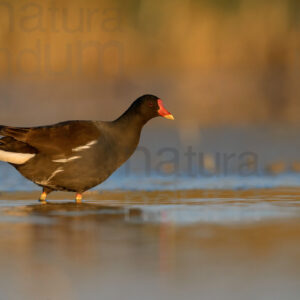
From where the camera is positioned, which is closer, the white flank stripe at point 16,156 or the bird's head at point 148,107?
the white flank stripe at point 16,156

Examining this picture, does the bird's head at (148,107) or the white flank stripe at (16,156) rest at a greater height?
the bird's head at (148,107)

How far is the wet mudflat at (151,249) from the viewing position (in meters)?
5.09

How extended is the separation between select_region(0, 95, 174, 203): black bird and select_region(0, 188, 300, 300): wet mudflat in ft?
1.23

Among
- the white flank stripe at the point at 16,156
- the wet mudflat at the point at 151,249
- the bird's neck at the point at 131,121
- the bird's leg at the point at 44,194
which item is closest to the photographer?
the wet mudflat at the point at 151,249

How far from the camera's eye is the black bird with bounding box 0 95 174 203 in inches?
402

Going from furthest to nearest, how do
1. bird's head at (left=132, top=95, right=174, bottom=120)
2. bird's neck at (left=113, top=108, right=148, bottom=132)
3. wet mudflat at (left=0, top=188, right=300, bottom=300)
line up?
bird's head at (left=132, top=95, right=174, bottom=120), bird's neck at (left=113, top=108, right=148, bottom=132), wet mudflat at (left=0, top=188, right=300, bottom=300)

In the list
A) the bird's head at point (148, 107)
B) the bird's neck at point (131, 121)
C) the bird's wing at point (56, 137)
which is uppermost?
the bird's head at point (148, 107)

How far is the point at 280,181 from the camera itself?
12.8m

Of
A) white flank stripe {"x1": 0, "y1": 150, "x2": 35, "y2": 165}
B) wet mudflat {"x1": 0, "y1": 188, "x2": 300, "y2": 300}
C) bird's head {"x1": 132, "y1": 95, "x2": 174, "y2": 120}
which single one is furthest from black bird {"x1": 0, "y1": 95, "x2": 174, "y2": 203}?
bird's head {"x1": 132, "y1": 95, "x2": 174, "y2": 120}

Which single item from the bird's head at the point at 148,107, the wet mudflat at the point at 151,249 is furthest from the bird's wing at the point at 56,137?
the bird's head at the point at 148,107

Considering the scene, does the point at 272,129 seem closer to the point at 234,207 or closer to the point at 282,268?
the point at 234,207

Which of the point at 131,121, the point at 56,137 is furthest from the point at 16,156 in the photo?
the point at 131,121

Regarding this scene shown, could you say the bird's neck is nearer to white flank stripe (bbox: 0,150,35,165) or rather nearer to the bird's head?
the bird's head

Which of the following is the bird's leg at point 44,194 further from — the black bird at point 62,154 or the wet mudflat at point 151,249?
the wet mudflat at point 151,249
